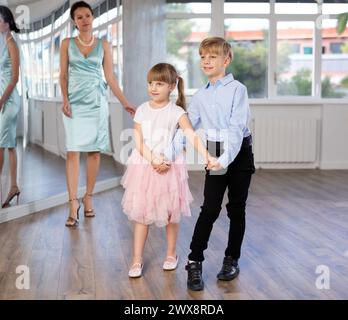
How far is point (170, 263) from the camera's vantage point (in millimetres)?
3254

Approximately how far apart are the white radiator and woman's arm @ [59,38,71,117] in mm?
3362

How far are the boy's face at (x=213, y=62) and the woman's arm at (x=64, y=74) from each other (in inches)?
70.2

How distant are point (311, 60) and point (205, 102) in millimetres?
5019

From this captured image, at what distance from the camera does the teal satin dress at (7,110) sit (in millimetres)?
4344

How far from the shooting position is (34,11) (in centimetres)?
462

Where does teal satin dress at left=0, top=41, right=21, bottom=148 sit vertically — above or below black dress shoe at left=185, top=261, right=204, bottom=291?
above

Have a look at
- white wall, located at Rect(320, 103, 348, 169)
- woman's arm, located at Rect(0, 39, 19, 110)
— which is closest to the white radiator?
white wall, located at Rect(320, 103, 348, 169)

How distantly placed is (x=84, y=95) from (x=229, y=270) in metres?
1.98

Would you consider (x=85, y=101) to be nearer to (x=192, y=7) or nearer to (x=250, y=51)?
(x=192, y=7)

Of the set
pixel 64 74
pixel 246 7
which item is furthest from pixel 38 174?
pixel 246 7

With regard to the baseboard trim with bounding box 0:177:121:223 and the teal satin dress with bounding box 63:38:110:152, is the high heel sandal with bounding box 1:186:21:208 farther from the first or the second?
the teal satin dress with bounding box 63:38:110:152

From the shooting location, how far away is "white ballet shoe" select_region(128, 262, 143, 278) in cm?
312
